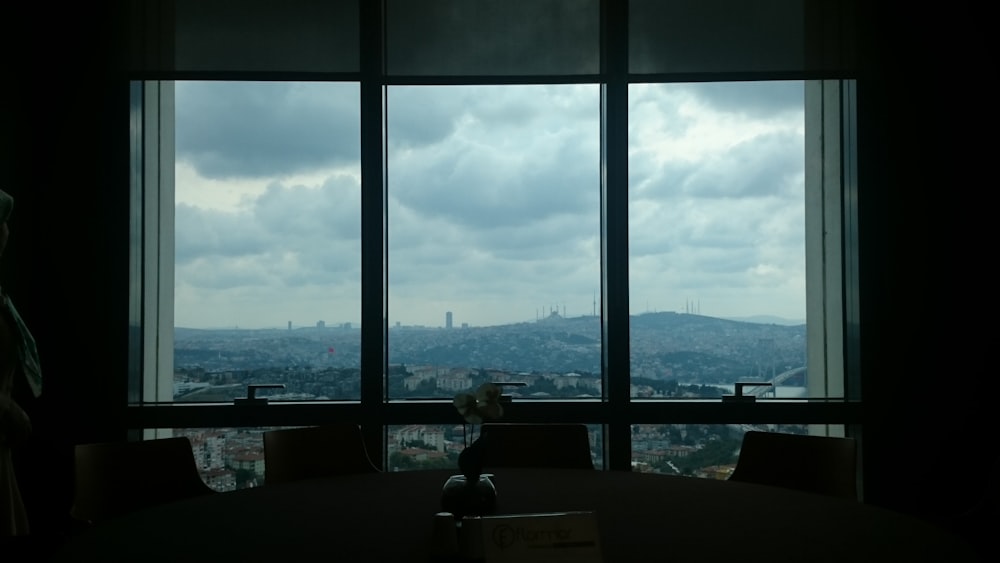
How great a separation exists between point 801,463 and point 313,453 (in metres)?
2.02

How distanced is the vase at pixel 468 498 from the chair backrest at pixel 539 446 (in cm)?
115

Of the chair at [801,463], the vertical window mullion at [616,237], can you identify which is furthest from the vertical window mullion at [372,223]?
the chair at [801,463]

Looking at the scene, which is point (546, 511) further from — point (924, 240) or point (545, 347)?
point (924, 240)

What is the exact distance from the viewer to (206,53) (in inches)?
175

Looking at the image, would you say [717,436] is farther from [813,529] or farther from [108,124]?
[108,124]

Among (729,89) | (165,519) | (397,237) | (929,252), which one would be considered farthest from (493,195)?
(165,519)

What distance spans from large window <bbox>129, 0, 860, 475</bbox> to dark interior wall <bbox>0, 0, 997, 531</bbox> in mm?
147

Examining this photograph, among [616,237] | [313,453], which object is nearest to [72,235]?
[313,453]

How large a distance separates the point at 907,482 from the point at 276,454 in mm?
3314

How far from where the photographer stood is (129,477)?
304 centimetres

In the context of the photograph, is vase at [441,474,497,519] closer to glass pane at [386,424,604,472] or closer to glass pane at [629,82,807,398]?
glass pane at [386,424,604,472]

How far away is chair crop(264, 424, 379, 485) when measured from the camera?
11.1 feet

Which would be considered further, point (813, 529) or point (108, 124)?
point (108, 124)

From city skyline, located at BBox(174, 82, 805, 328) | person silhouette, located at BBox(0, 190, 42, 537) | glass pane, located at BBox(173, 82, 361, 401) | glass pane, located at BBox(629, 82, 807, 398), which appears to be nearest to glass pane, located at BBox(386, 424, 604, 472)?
glass pane, located at BBox(173, 82, 361, 401)
